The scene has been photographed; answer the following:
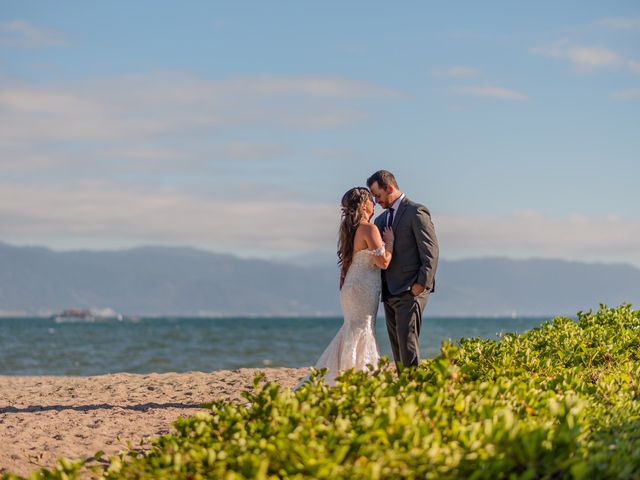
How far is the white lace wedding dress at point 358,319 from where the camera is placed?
10086 mm

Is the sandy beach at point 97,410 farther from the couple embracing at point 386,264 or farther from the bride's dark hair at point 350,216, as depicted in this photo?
the bride's dark hair at point 350,216

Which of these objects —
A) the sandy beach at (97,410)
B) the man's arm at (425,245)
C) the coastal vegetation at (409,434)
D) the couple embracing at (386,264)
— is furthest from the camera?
the couple embracing at (386,264)

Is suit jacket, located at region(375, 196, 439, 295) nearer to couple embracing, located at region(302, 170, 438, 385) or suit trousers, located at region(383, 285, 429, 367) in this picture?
couple embracing, located at region(302, 170, 438, 385)

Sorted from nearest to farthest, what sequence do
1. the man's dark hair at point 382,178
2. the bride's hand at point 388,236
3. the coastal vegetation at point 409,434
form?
the coastal vegetation at point 409,434 < the man's dark hair at point 382,178 < the bride's hand at point 388,236

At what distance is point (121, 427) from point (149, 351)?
36866mm

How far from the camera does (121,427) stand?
1028 cm

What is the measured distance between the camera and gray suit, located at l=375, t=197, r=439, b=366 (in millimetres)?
9672

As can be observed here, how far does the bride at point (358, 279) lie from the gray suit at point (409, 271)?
5.8 inches

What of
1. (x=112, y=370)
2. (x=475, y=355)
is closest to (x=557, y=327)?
(x=475, y=355)

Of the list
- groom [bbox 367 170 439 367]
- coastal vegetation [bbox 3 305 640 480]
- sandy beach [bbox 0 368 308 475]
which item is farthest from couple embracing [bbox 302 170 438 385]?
sandy beach [bbox 0 368 308 475]

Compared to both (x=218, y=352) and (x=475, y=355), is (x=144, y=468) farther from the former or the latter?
(x=218, y=352)

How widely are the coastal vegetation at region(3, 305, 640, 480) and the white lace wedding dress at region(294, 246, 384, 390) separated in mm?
2380

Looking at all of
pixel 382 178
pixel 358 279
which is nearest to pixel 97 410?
pixel 358 279

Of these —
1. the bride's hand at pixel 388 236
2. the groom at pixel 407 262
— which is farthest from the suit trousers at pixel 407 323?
the bride's hand at pixel 388 236
